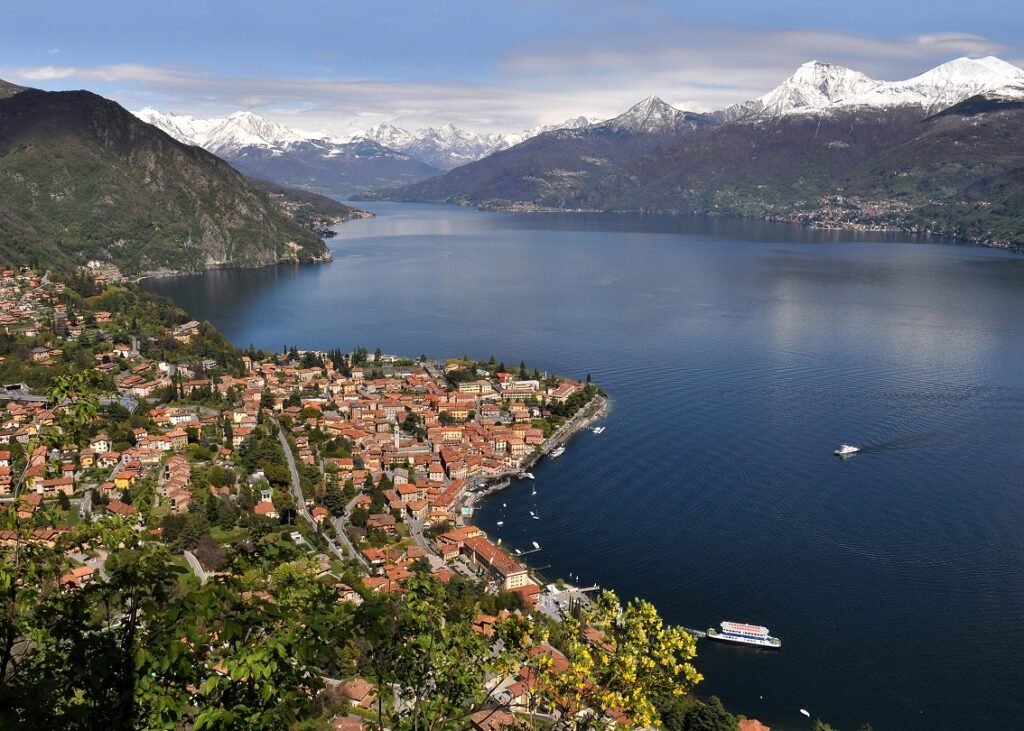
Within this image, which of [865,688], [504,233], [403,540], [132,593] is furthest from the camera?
[504,233]

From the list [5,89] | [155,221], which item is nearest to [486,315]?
[155,221]

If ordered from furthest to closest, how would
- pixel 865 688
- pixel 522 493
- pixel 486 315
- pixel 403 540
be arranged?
1. pixel 486 315
2. pixel 522 493
3. pixel 403 540
4. pixel 865 688

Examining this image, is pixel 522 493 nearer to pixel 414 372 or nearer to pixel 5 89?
pixel 414 372

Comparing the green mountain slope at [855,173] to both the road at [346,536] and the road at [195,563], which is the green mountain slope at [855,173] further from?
the road at [195,563]

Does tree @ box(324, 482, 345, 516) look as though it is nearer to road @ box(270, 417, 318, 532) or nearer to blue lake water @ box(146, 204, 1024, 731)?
road @ box(270, 417, 318, 532)

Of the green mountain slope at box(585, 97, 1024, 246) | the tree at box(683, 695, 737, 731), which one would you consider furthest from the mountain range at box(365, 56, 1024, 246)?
the tree at box(683, 695, 737, 731)

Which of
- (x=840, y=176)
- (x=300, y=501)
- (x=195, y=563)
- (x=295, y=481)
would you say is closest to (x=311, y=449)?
(x=295, y=481)

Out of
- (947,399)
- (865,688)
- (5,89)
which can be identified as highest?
(5,89)
